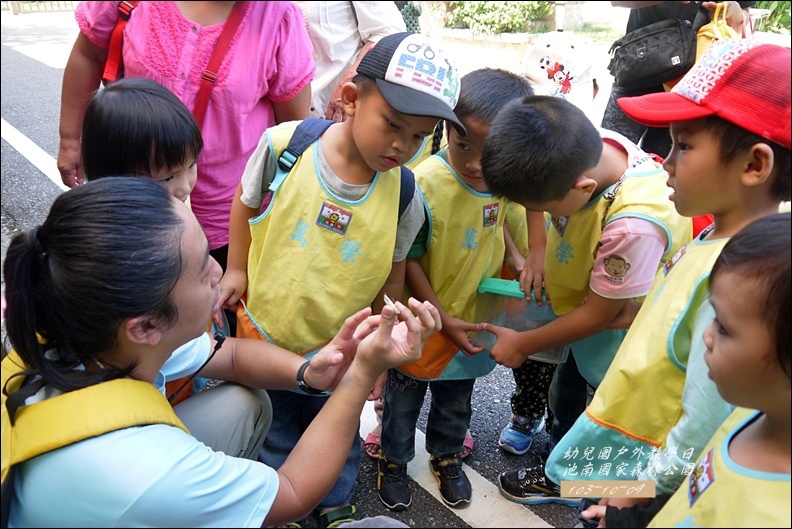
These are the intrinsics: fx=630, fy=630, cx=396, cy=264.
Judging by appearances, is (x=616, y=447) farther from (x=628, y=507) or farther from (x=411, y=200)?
(x=411, y=200)

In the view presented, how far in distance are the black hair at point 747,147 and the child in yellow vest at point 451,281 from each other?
2.01 feet

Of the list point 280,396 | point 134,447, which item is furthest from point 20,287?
point 280,396

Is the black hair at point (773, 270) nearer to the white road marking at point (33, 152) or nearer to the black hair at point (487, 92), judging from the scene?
the black hair at point (487, 92)

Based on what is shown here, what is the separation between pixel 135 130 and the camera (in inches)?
60.5

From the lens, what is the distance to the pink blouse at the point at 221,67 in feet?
5.52

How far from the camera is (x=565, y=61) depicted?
2449mm

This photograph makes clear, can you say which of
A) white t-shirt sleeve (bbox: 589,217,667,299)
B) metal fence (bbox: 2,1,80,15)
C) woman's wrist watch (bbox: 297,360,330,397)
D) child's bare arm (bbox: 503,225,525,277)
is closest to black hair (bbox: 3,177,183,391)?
metal fence (bbox: 2,1,80,15)

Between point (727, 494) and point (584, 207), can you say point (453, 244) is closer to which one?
point (584, 207)

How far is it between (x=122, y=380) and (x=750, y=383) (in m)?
0.96

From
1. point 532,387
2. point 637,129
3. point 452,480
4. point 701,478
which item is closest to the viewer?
point 701,478

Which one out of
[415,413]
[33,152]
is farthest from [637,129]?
[33,152]

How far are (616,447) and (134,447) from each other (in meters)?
0.90

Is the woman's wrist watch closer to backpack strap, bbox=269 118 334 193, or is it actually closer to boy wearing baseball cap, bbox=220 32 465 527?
boy wearing baseball cap, bbox=220 32 465 527

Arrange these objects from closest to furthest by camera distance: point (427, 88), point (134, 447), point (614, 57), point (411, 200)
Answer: point (134, 447)
point (427, 88)
point (411, 200)
point (614, 57)
